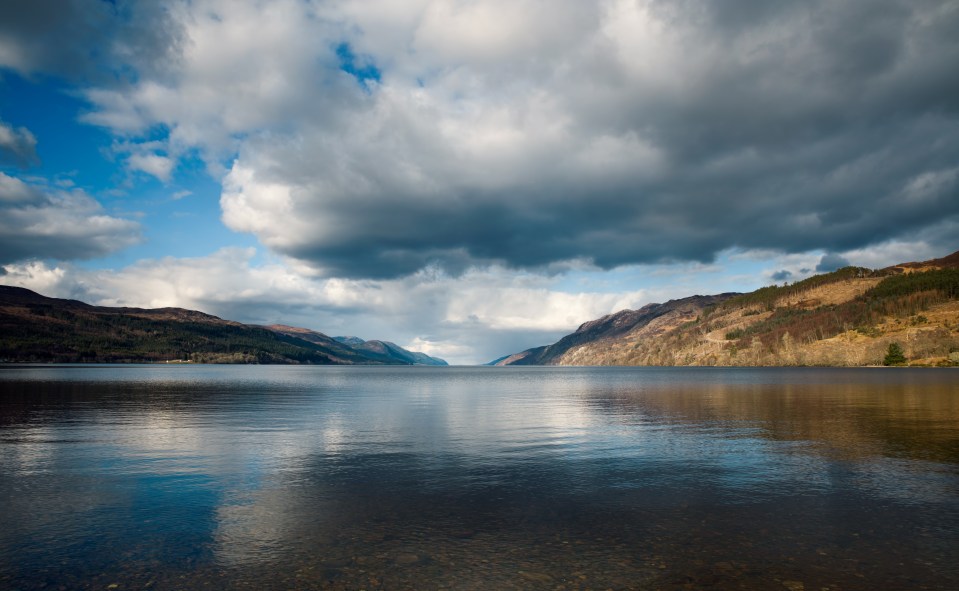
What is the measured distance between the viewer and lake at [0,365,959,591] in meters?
15.3

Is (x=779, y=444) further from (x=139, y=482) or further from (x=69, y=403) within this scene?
(x=69, y=403)

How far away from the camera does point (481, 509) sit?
21609 millimetres

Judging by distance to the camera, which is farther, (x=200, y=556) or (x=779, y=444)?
Result: (x=779, y=444)

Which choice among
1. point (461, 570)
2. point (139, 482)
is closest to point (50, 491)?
point (139, 482)

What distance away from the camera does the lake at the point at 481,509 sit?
1530 cm

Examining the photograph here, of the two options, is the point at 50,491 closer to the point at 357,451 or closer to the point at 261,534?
the point at 261,534

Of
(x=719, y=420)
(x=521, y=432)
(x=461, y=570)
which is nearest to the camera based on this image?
(x=461, y=570)

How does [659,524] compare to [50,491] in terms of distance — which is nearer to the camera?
[659,524]

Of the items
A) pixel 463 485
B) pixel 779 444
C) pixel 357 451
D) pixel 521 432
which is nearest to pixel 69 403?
pixel 357 451

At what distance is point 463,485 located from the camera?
84.9ft

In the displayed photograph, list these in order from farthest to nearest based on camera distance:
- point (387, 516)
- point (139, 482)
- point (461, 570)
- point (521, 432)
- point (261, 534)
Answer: point (521, 432), point (139, 482), point (387, 516), point (261, 534), point (461, 570)

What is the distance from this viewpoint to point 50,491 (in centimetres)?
2445

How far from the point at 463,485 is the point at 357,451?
41.2 feet

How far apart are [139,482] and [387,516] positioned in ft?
47.9
